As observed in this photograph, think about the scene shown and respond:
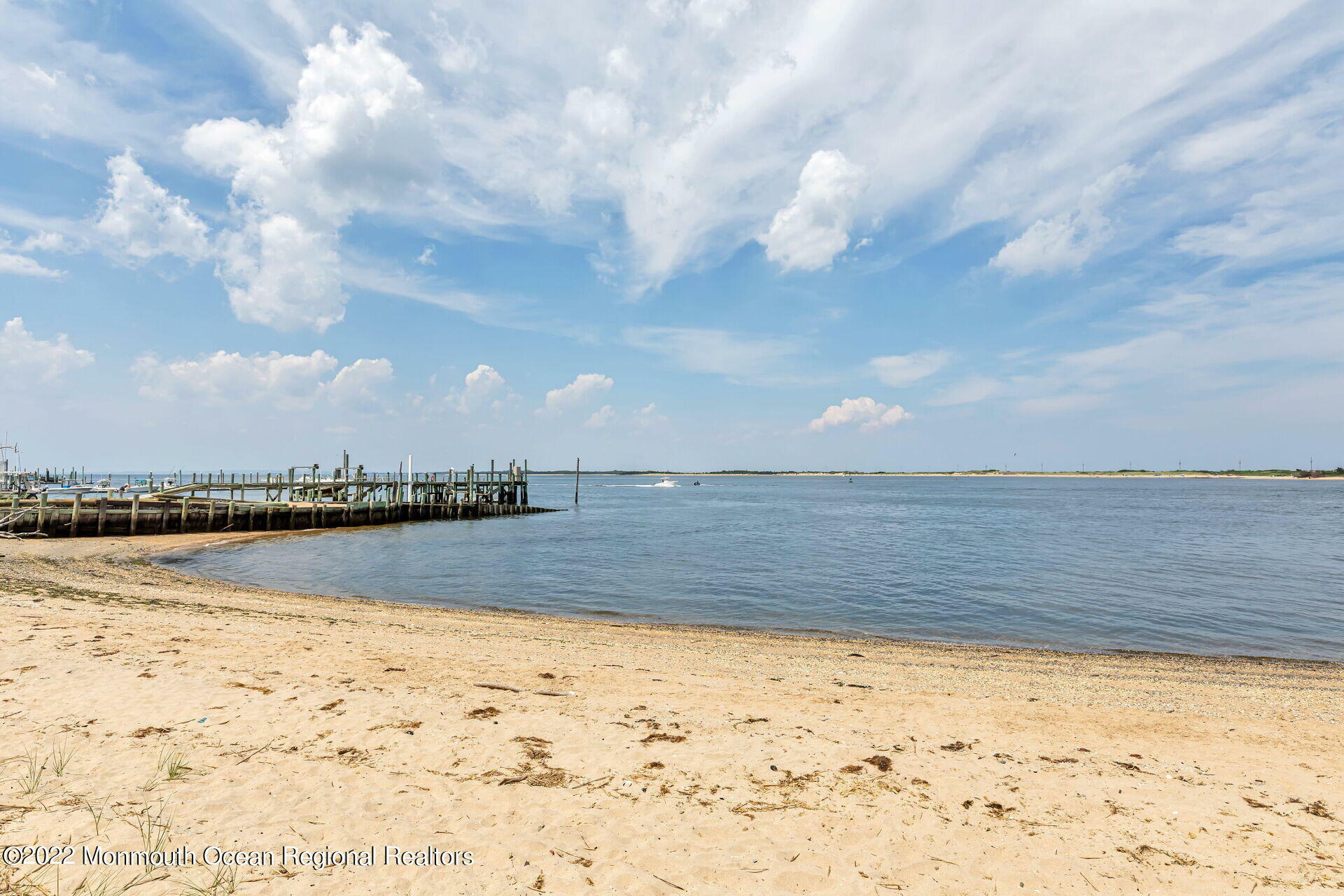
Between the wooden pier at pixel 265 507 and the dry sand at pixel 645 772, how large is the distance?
83.1 feet

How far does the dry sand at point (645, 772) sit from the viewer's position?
422cm

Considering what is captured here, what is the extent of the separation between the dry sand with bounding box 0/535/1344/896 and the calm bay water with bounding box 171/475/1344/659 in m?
5.99

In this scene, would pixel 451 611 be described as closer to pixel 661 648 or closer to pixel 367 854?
pixel 661 648

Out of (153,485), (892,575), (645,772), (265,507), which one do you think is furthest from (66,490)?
(645,772)

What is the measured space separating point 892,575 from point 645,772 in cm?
1998

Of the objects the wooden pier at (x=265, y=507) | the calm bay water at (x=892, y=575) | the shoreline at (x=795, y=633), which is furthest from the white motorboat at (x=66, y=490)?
the shoreline at (x=795, y=633)

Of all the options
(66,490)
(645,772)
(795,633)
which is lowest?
(795,633)

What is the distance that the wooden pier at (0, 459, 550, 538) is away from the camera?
2903 cm

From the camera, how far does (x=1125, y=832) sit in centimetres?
484

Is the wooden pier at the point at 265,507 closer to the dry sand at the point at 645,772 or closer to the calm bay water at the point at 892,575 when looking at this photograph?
the calm bay water at the point at 892,575

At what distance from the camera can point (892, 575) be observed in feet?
77.3

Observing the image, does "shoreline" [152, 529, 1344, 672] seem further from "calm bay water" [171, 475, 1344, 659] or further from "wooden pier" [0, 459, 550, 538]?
"wooden pier" [0, 459, 550, 538]

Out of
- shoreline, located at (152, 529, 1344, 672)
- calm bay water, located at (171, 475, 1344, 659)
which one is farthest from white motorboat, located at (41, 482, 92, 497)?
shoreline, located at (152, 529, 1344, 672)

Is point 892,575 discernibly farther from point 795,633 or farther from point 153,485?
point 153,485
